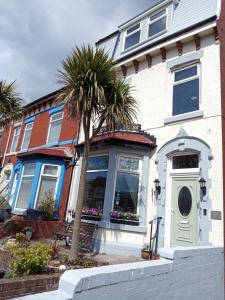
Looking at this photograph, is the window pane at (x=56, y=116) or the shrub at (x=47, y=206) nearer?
the shrub at (x=47, y=206)

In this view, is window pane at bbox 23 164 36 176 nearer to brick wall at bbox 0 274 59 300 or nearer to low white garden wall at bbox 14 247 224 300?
brick wall at bbox 0 274 59 300

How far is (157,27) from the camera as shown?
10750 millimetres

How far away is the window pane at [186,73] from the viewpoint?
8719 mm

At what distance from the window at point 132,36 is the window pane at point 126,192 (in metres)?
6.14

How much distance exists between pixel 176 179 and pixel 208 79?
3.22 meters

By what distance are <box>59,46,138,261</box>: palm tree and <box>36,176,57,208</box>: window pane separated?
5.17 meters

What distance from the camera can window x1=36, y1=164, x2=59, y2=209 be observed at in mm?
11047

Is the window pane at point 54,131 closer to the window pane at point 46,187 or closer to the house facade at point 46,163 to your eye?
the house facade at point 46,163

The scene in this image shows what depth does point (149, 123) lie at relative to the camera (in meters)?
9.32

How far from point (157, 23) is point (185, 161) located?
6.17m

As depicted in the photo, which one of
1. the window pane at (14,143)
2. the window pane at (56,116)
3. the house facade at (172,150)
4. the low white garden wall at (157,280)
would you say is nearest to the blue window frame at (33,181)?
the house facade at (172,150)

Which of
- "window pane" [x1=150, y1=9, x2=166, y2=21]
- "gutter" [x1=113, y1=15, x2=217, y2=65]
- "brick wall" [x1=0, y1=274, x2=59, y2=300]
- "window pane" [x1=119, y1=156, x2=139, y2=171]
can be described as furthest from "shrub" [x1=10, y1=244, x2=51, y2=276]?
"window pane" [x1=150, y1=9, x2=166, y2=21]

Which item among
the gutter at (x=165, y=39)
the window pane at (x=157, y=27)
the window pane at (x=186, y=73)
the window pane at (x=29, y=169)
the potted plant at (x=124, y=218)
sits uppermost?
the window pane at (x=157, y=27)

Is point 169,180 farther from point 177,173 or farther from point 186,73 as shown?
point 186,73
